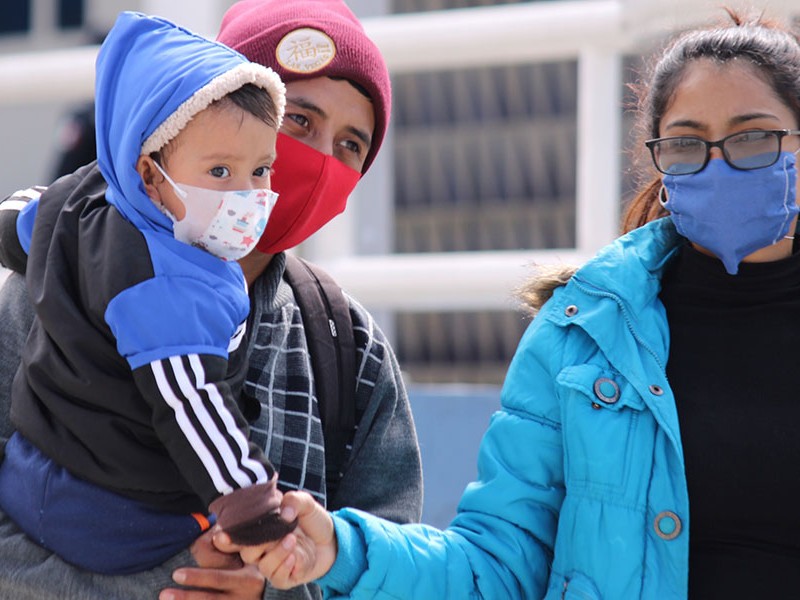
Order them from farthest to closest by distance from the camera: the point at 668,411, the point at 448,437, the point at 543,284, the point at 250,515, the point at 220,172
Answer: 1. the point at 448,437
2. the point at 543,284
3. the point at 668,411
4. the point at 220,172
5. the point at 250,515

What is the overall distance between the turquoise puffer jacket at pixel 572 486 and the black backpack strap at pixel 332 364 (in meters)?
0.17

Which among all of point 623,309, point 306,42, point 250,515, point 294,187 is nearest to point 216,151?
point 294,187

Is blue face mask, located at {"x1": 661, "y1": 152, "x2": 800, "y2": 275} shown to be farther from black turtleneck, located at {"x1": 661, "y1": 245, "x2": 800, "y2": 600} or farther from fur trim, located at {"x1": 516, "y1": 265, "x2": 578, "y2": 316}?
fur trim, located at {"x1": 516, "y1": 265, "x2": 578, "y2": 316}

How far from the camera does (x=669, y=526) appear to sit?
2064 mm

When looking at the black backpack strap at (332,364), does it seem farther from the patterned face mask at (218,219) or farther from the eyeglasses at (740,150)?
the eyeglasses at (740,150)

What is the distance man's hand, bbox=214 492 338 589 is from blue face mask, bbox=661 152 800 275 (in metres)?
0.82

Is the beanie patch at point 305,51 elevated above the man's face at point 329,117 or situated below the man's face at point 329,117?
above

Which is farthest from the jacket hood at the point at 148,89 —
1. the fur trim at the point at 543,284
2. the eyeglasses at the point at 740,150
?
the eyeglasses at the point at 740,150

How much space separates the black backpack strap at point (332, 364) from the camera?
221cm

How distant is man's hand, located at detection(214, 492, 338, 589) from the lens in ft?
6.29

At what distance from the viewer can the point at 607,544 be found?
2.08 meters

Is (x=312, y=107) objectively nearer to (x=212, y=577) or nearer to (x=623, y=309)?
(x=623, y=309)

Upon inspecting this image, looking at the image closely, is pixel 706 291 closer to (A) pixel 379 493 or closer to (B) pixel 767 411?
(B) pixel 767 411

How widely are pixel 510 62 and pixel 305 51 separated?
3.69ft
